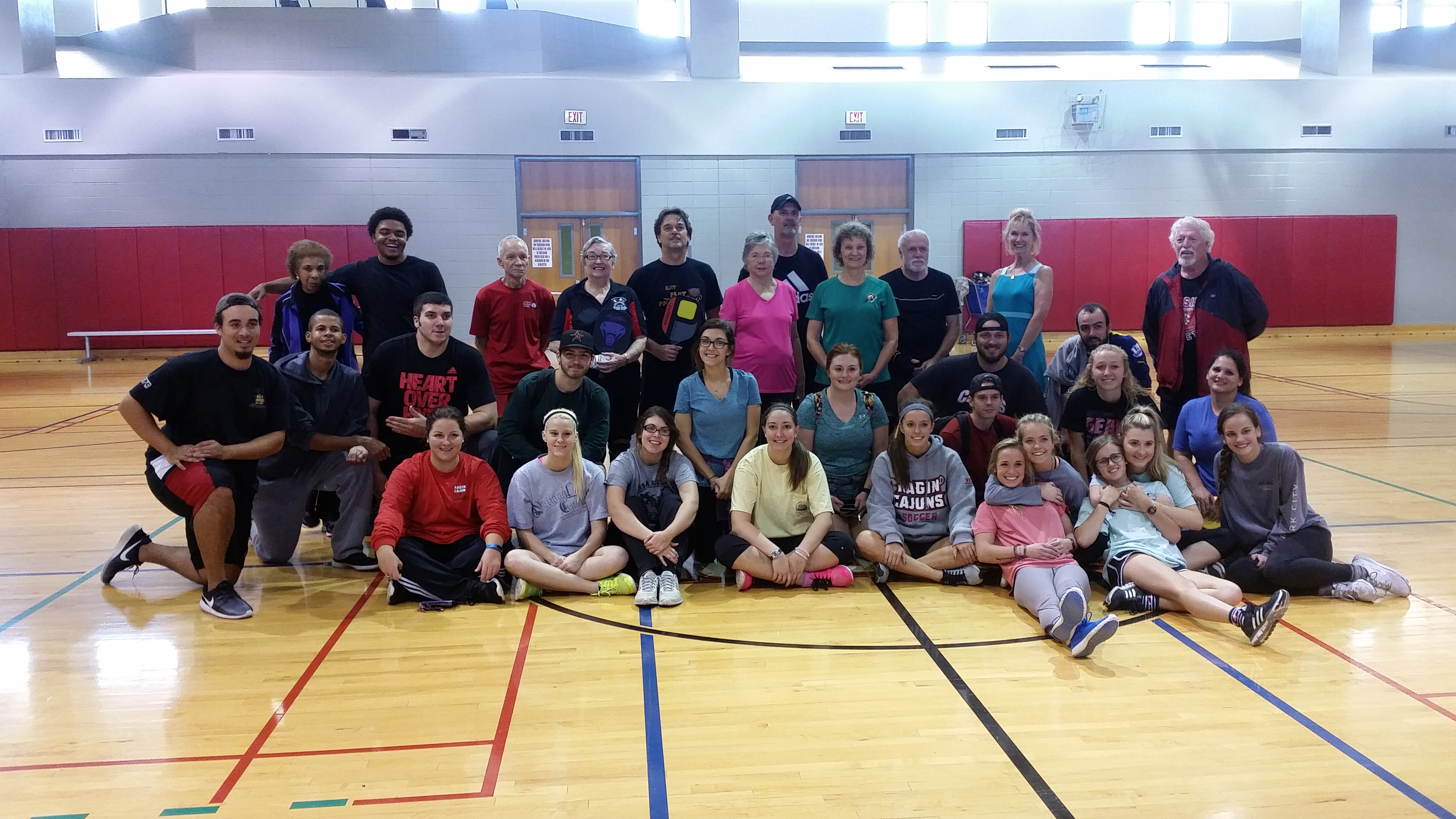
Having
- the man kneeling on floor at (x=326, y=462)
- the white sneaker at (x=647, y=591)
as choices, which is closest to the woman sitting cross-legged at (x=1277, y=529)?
the white sneaker at (x=647, y=591)

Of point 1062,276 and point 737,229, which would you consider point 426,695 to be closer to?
point 737,229

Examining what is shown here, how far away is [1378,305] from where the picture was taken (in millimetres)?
17031

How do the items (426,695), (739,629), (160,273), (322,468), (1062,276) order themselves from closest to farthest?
(426,695) < (739,629) < (322,468) < (160,273) < (1062,276)

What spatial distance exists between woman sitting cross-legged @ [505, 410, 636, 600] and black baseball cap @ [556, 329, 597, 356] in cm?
38

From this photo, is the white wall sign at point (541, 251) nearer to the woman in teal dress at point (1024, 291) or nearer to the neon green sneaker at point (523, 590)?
the woman in teal dress at point (1024, 291)

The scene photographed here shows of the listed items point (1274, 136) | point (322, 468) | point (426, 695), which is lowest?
point (426, 695)

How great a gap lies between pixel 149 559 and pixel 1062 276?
45.4 ft

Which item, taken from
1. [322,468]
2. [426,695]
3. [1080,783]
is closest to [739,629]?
[426,695]

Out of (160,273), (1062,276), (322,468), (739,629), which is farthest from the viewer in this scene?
(1062,276)

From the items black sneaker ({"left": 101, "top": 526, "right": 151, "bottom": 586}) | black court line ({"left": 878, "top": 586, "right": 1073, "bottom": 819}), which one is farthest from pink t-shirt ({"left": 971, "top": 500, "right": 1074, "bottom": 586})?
black sneaker ({"left": 101, "top": 526, "right": 151, "bottom": 586})

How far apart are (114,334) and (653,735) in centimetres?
1481

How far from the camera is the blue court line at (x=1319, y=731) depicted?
313 centimetres

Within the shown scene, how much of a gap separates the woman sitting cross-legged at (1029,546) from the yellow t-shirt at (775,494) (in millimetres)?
802

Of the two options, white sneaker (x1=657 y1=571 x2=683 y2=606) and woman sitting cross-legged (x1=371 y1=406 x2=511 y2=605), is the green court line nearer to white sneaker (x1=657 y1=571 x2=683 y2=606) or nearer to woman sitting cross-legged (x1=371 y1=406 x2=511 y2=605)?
white sneaker (x1=657 y1=571 x2=683 y2=606)
